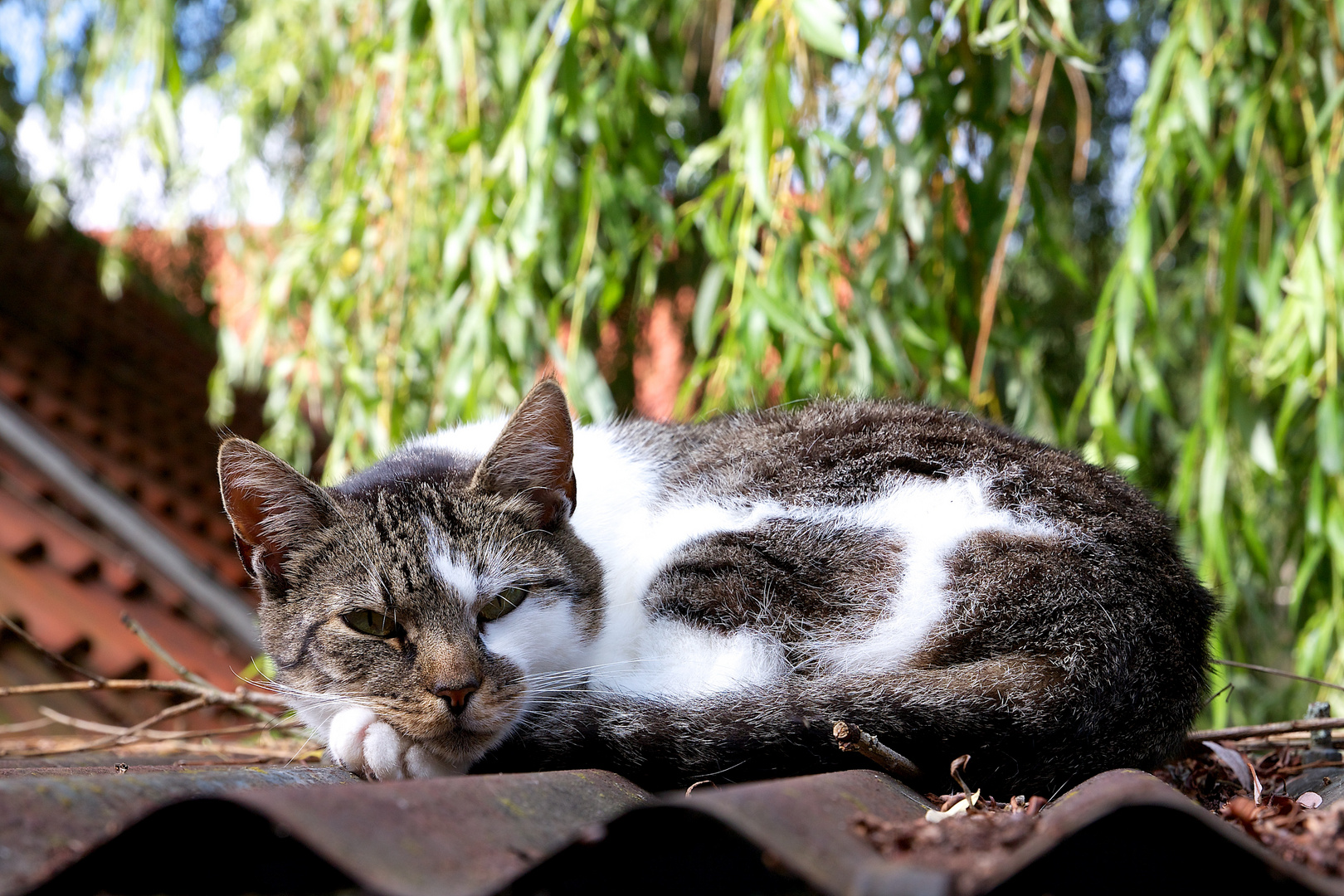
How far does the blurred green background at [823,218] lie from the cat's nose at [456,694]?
116 cm

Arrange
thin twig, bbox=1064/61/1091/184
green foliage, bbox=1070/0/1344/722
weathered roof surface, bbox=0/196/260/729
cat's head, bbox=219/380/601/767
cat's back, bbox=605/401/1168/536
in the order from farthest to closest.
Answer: weathered roof surface, bbox=0/196/260/729, thin twig, bbox=1064/61/1091/184, green foliage, bbox=1070/0/1344/722, cat's back, bbox=605/401/1168/536, cat's head, bbox=219/380/601/767

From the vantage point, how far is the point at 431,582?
5.32 ft

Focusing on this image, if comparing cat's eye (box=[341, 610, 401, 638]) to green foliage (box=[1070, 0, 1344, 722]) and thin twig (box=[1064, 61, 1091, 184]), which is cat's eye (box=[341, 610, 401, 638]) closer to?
green foliage (box=[1070, 0, 1344, 722])

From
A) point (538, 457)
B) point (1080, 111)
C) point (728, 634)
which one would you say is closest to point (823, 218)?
point (1080, 111)

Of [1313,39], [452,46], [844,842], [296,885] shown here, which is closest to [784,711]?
[844,842]

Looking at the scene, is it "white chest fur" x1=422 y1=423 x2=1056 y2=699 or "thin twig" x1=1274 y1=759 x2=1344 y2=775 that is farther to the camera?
"thin twig" x1=1274 y1=759 x2=1344 y2=775

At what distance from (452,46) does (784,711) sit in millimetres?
2004

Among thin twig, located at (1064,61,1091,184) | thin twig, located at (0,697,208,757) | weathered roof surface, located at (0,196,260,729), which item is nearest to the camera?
thin twig, located at (0,697,208,757)

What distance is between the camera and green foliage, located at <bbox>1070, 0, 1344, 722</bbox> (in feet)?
7.63

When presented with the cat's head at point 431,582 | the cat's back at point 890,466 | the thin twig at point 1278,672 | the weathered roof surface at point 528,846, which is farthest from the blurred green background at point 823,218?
the weathered roof surface at point 528,846

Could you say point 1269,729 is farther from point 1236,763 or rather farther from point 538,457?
point 538,457

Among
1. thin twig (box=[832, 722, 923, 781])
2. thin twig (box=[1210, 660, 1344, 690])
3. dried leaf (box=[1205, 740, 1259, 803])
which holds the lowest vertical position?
dried leaf (box=[1205, 740, 1259, 803])

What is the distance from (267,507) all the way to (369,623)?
27cm

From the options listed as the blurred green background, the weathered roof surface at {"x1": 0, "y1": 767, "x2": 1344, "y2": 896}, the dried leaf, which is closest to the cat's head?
the weathered roof surface at {"x1": 0, "y1": 767, "x2": 1344, "y2": 896}
